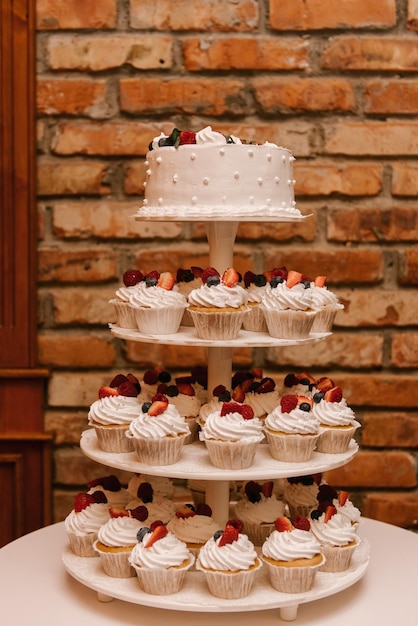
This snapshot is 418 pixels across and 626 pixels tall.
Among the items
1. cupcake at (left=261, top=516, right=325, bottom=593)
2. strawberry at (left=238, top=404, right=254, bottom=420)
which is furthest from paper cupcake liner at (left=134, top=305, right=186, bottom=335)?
cupcake at (left=261, top=516, right=325, bottom=593)

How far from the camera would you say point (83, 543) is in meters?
1.61

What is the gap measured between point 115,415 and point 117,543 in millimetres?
232

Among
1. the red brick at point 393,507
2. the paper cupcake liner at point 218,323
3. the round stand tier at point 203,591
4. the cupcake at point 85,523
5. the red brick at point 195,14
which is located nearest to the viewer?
the round stand tier at point 203,591

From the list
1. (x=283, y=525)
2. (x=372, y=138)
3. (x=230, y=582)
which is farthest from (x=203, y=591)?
(x=372, y=138)

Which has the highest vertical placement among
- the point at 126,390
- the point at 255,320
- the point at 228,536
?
the point at 255,320

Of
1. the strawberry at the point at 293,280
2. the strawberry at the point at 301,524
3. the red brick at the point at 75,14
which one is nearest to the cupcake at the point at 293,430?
the strawberry at the point at 301,524

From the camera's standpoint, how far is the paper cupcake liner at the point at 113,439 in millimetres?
1574

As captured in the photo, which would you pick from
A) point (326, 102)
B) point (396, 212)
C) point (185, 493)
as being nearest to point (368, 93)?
point (326, 102)

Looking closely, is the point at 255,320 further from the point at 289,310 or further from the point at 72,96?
the point at 72,96

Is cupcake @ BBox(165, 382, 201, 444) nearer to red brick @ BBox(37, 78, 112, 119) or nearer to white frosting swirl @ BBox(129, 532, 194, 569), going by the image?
white frosting swirl @ BBox(129, 532, 194, 569)

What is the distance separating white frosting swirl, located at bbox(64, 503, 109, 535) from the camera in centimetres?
160

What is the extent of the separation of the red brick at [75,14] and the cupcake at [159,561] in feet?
4.31

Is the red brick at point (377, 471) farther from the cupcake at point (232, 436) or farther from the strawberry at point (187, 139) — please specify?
the strawberry at point (187, 139)

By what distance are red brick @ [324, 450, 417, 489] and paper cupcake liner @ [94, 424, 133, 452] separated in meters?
0.80
